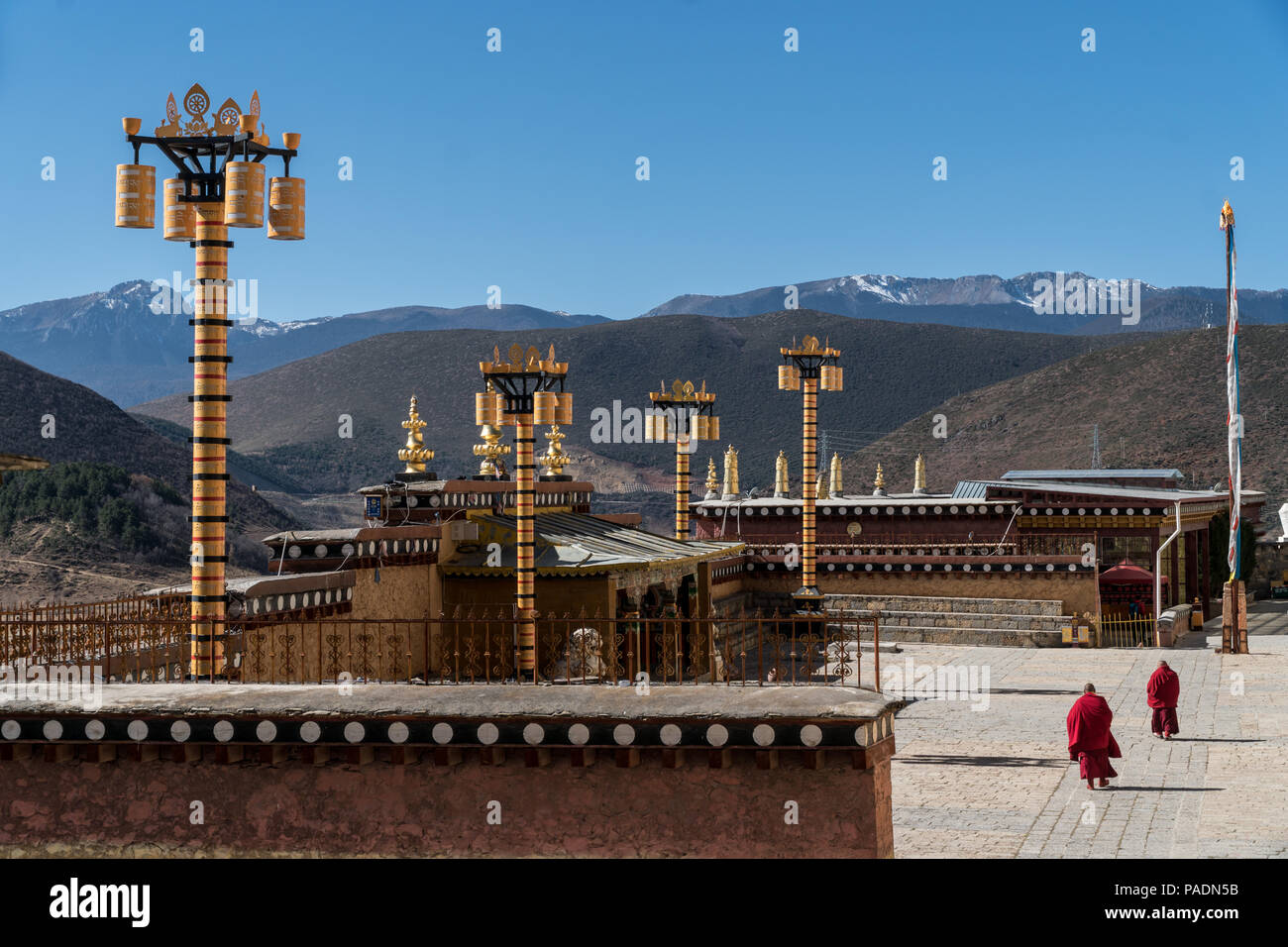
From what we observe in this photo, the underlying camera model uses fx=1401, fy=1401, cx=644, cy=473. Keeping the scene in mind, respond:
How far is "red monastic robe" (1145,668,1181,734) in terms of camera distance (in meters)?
18.7

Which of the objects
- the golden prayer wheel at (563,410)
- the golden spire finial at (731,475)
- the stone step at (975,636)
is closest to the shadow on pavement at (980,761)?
the golden prayer wheel at (563,410)

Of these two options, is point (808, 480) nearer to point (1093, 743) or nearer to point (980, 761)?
point (980, 761)

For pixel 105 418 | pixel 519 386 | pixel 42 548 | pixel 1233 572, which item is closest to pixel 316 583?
pixel 519 386

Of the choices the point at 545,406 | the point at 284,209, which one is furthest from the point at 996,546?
the point at 284,209

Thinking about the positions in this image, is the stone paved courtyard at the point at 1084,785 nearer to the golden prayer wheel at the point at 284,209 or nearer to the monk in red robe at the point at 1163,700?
the monk in red robe at the point at 1163,700

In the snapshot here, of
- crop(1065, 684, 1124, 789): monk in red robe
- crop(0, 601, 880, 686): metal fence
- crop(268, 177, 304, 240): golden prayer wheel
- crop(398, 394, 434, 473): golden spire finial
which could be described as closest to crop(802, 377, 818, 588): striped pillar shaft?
crop(398, 394, 434, 473): golden spire finial

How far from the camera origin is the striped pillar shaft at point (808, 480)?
31828mm

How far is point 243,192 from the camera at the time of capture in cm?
1560

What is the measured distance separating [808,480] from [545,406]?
36.2ft

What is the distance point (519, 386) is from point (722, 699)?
14379 millimetres

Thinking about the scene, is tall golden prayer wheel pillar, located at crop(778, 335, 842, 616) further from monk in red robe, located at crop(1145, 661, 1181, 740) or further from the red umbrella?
monk in red robe, located at crop(1145, 661, 1181, 740)

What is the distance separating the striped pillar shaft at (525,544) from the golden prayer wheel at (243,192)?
22.1 ft

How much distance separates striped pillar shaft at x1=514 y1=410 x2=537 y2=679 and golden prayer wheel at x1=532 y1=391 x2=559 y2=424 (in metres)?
0.16
